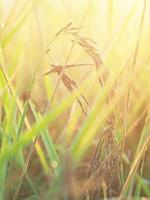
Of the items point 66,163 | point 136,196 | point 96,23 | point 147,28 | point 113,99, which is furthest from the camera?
point 96,23

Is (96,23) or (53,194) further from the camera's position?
(96,23)

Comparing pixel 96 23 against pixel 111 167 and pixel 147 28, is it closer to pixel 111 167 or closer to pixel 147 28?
pixel 147 28

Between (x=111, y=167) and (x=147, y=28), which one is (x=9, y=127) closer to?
(x=111, y=167)

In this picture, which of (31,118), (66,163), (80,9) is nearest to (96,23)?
(80,9)

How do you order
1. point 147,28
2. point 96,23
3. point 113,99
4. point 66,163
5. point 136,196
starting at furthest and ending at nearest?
point 96,23 < point 147,28 < point 136,196 < point 113,99 < point 66,163

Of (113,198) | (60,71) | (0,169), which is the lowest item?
(113,198)

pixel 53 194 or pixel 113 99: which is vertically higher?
pixel 113 99

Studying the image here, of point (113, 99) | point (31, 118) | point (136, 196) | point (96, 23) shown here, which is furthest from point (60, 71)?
point (96, 23)
